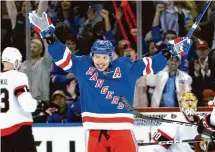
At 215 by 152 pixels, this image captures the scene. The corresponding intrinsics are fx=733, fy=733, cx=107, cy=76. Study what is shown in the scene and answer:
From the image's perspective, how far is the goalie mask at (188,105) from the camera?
242 inches

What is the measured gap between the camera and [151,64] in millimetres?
4914

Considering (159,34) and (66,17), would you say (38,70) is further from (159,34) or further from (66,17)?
(159,34)

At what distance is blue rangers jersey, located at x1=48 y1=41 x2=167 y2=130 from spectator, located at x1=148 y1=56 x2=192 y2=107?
2073mm

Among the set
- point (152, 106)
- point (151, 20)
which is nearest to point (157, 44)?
point (151, 20)

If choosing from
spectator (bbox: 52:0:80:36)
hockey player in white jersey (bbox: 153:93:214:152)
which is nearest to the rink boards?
hockey player in white jersey (bbox: 153:93:214:152)

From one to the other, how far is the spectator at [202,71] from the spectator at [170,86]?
0.10 metres

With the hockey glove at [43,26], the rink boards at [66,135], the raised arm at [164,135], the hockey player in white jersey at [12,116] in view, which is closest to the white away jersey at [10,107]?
the hockey player in white jersey at [12,116]

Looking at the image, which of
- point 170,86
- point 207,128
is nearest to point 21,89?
point 170,86

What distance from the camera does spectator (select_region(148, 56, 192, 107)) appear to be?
6918 millimetres

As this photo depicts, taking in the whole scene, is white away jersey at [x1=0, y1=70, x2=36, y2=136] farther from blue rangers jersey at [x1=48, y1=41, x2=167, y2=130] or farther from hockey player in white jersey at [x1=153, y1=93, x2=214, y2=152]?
blue rangers jersey at [x1=48, y1=41, x2=167, y2=130]

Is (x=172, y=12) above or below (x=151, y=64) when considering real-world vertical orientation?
above

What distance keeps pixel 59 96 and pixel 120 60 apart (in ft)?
7.27

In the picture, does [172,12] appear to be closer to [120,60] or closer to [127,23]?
[127,23]

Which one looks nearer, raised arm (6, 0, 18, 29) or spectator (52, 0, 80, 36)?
raised arm (6, 0, 18, 29)
